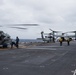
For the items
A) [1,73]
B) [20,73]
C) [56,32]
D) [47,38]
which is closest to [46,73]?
[20,73]

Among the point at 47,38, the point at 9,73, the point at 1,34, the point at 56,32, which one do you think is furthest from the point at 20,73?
the point at 56,32

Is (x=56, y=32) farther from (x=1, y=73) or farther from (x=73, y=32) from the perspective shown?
(x=1, y=73)

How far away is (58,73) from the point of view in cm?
1375

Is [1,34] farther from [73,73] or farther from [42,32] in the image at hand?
[42,32]

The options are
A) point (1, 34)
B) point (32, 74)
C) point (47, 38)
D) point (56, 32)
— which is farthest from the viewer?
point (56, 32)

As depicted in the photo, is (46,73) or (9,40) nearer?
(46,73)

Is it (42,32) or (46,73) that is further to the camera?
(42,32)

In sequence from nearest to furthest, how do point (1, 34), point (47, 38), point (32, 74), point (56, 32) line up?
point (32, 74), point (1, 34), point (47, 38), point (56, 32)

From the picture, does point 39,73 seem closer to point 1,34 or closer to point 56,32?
point 1,34

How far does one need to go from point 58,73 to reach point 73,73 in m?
0.78

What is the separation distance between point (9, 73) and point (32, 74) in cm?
122

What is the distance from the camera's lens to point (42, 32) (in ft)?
319

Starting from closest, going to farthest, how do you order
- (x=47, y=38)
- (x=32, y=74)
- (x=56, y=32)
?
(x=32, y=74)
(x=47, y=38)
(x=56, y=32)

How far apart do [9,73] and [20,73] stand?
563 millimetres
